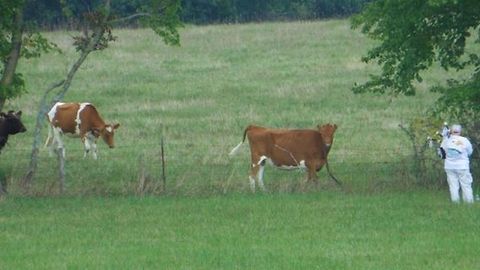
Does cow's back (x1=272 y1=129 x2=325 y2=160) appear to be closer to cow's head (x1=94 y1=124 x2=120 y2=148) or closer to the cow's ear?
cow's head (x1=94 y1=124 x2=120 y2=148)

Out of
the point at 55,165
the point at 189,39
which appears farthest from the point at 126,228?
the point at 189,39

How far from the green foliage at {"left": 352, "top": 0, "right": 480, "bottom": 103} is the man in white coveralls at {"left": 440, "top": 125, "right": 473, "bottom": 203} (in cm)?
211

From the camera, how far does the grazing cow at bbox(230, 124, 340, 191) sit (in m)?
24.7

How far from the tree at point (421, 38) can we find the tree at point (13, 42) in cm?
671

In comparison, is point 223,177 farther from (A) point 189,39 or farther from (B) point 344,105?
(A) point 189,39

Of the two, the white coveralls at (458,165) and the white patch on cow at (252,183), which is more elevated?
the white coveralls at (458,165)

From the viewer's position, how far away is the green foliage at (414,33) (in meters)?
23.7

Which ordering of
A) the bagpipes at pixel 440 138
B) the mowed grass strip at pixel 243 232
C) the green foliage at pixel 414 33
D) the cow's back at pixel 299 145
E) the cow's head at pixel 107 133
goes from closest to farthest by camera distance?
the mowed grass strip at pixel 243 232
the bagpipes at pixel 440 138
the green foliage at pixel 414 33
the cow's back at pixel 299 145
the cow's head at pixel 107 133

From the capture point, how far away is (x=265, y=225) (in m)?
19.1

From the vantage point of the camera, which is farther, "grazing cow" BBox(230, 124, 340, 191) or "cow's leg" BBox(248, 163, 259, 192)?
"grazing cow" BBox(230, 124, 340, 191)

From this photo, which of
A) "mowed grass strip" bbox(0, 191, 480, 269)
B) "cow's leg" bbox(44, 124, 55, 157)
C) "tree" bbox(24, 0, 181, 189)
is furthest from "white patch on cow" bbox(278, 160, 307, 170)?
"cow's leg" bbox(44, 124, 55, 157)

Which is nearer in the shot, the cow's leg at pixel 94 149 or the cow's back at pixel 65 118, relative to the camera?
the cow's leg at pixel 94 149

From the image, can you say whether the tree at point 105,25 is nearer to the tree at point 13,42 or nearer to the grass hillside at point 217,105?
the tree at point 13,42

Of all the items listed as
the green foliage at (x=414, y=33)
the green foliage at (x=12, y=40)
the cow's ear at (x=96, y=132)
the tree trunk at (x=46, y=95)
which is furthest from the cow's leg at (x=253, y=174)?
the cow's ear at (x=96, y=132)
